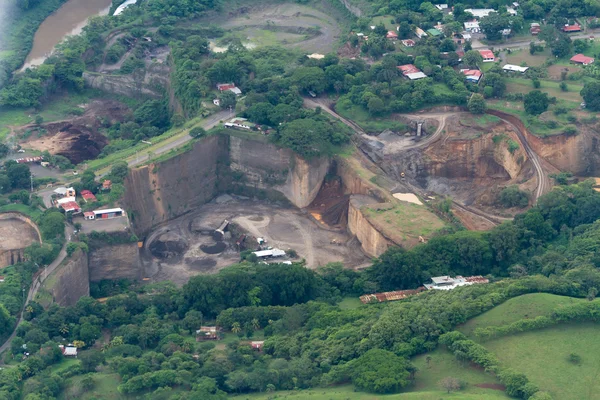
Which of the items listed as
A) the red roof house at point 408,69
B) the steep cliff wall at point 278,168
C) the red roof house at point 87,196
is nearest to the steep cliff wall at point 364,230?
the steep cliff wall at point 278,168

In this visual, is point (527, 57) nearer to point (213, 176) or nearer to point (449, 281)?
point (213, 176)

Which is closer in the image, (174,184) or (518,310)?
(518,310)

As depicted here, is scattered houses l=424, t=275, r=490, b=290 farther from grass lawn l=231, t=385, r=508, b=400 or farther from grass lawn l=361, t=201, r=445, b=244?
grass lawn l=231, t=385, r=508, b=400

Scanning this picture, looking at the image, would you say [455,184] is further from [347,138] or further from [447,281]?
[447,281]

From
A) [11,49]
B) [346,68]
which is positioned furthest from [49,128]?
[346,68]

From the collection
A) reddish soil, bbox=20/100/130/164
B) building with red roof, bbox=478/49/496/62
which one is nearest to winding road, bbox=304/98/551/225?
building with red roof, bbox=478/49/496/62

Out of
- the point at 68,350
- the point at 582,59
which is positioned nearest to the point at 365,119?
the point at 582,59
